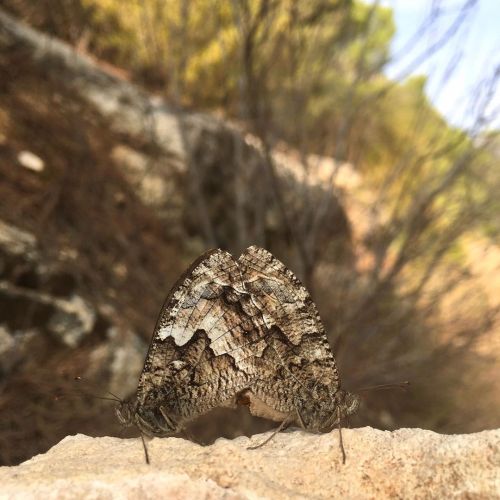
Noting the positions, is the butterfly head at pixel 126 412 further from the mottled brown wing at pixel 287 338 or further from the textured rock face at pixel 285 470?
the mottled brown wing at pixel 287 338

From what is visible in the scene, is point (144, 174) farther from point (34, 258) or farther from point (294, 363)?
point (294, 363)

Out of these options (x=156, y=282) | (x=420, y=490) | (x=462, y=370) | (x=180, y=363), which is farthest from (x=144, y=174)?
(x=420, y=490)

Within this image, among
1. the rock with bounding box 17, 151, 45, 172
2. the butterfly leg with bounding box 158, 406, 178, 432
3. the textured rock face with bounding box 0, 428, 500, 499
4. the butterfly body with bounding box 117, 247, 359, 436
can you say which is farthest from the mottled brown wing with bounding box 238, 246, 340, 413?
the rock with bounding box 17, 151, 45, 172

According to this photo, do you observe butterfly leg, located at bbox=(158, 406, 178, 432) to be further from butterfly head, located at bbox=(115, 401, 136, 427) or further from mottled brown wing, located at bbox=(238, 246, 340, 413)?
mottled brown wing, located at bbox=(238, 246, 340, 413)

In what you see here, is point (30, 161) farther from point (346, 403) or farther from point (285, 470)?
point (285, 470)

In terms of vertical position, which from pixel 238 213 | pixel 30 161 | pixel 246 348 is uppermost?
pixel 30 161

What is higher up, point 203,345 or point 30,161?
point 30,161

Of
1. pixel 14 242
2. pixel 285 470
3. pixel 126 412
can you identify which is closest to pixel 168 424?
pixel 126 412

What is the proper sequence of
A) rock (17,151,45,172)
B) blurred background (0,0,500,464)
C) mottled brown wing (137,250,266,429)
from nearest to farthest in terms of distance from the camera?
mottled brown wing (137,250,266,429) → blurred background (0,0,500,464) → rock (17,151,45,172)
